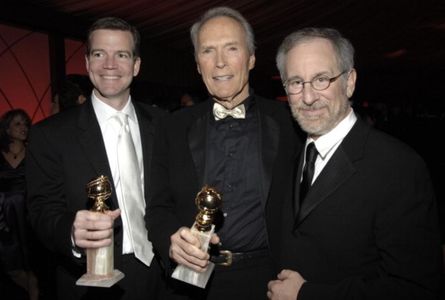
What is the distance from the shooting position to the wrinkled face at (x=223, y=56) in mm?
2107

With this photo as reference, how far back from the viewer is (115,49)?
230cm

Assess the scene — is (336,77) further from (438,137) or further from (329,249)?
(438,137)

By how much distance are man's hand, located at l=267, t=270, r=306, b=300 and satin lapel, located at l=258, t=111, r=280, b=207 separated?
428mm

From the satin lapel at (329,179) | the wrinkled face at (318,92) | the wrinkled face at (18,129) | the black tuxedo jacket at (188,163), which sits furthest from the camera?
the wrinkled face at (18,129)

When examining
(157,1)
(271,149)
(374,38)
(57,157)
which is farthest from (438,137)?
(57,157)

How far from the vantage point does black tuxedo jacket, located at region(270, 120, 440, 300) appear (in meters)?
1.44

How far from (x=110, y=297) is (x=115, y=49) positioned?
1399mm

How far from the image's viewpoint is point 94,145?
86.8 inches

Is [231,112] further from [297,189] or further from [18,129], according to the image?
[18,129]

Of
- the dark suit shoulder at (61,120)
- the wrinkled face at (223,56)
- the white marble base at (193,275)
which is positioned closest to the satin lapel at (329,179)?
the white marble base at (193,275)

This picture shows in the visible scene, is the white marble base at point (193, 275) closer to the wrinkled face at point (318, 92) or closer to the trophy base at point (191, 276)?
the trophy base at point (191, 276)

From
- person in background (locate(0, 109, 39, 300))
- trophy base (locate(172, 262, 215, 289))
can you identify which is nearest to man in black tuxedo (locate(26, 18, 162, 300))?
trophy base (locate(172, 262, 215, 289))

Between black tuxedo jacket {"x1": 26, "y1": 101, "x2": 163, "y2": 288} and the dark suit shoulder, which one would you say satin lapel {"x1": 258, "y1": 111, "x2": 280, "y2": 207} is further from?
the dark suit shoulder

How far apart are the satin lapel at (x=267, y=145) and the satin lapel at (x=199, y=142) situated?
1.00ft
